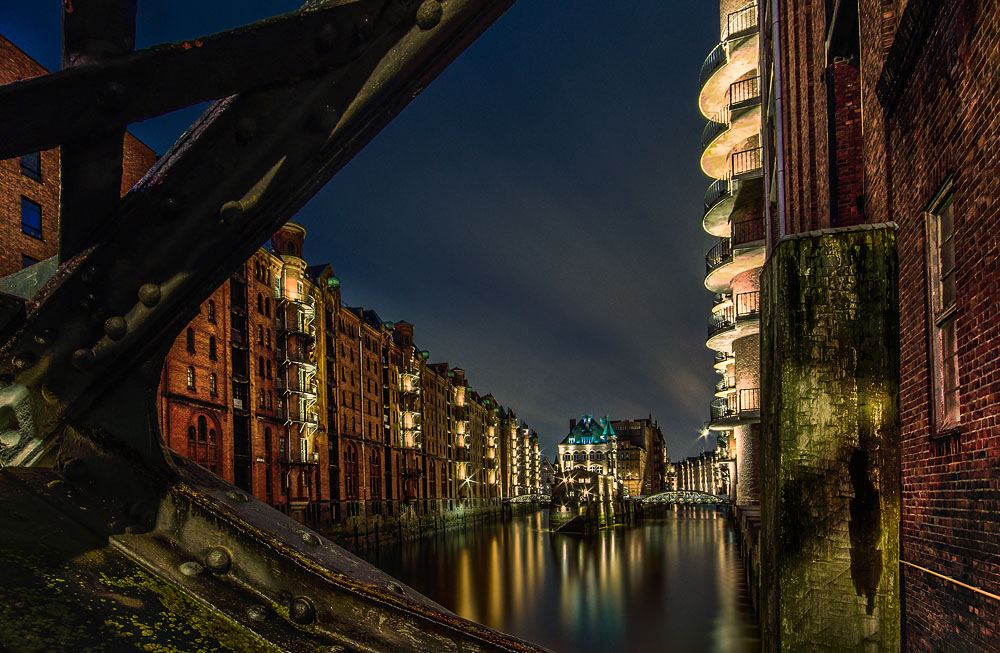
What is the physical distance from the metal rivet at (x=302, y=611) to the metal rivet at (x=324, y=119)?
1.16 meters

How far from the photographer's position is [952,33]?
4680 millimetres

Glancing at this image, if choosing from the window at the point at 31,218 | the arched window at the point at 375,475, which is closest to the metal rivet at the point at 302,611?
the window at the point at 31,218

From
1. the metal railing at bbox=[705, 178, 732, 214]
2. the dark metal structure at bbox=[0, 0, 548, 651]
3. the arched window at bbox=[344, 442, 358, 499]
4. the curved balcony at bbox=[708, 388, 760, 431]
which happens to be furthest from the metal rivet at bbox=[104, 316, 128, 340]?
the arched window at bbox=[344, 442, 358, 499]

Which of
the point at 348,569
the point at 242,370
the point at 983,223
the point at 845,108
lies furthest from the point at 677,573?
the point at 348,569

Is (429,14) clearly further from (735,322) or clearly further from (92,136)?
(735,322)

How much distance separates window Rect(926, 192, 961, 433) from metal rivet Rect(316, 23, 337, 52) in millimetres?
5085

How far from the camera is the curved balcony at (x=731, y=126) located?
2667 centimetres

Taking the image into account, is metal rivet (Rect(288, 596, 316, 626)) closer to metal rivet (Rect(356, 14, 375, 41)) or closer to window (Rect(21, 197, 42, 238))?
metal rivet (Rect(356, 14, 375, 41))

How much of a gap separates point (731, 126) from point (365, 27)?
95.4 ft

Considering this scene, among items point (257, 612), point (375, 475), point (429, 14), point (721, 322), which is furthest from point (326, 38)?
point (375, 475)

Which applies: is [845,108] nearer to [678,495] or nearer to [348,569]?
[348,569]

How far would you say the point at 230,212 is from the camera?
160 centimetres

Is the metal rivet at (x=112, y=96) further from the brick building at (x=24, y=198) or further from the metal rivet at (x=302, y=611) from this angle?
the brick building at (x=24, y=198)

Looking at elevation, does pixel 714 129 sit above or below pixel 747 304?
above
